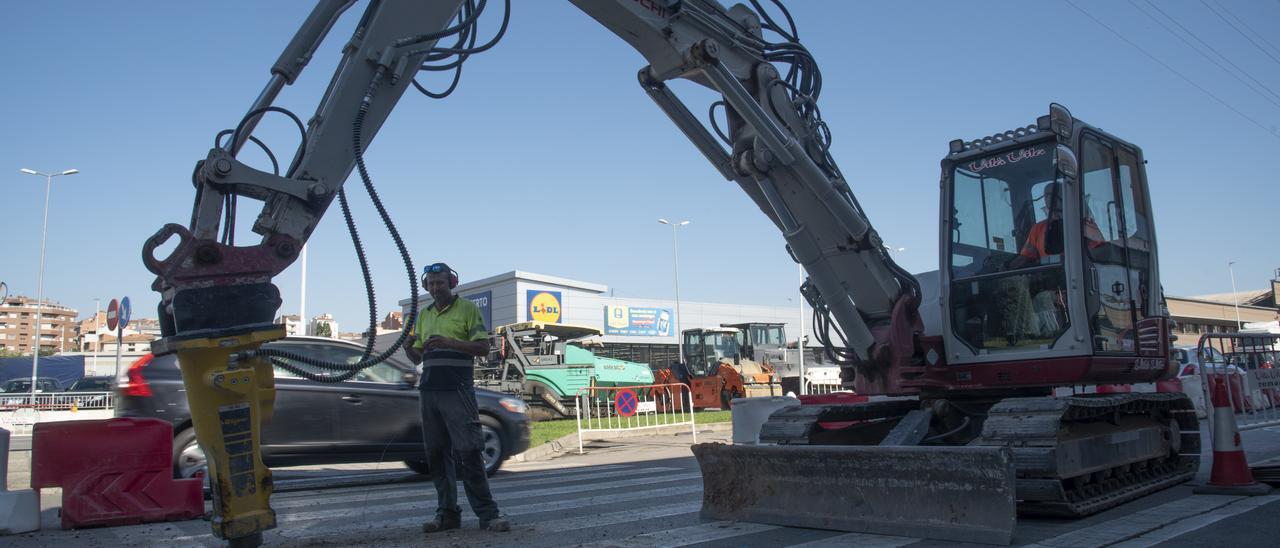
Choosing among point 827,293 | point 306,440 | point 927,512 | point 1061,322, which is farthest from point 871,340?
point 306,440

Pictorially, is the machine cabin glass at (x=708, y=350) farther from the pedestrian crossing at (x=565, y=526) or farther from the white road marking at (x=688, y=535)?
the white road marking at (x=688, y=535)

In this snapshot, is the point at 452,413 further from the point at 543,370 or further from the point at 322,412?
the point at 543,370

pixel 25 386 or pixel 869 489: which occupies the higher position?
pixel 25 386

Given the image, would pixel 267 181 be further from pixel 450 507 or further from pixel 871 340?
pixel 871 340

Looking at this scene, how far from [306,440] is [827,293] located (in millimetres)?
5316

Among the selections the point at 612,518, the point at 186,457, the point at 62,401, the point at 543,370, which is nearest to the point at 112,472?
the point at 186,457

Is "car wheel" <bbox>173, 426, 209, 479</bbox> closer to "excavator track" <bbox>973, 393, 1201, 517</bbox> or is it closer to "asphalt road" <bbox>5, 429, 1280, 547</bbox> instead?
"asphalt road" <bbox>5, 429, 1280, 547</bbox>

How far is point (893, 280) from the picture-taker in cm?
689

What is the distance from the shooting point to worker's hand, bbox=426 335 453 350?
18.6 feet

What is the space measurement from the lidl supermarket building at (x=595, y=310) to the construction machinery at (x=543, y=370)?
19.7m

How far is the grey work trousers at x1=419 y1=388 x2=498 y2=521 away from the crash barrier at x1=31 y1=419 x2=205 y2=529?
2299 millimetres

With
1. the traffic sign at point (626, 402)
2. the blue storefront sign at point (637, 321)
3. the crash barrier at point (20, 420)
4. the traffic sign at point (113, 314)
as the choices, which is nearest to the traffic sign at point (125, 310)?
the traffic sign at point (113, 314)

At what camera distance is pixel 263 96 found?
462 centimetres

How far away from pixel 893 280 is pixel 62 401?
2663 cm
